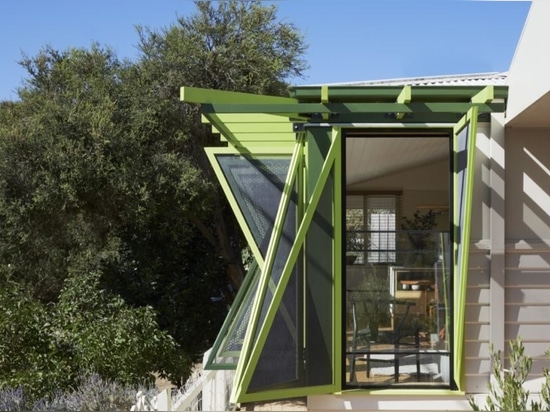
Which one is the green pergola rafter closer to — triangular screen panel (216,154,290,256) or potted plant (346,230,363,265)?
triangular screen panel (216,154,290,256)

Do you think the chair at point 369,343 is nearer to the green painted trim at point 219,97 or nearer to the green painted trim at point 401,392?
the green painted trim at point 401,392

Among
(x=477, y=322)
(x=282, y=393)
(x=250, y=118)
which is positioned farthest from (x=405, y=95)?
(x=282, y=393)

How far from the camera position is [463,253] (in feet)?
Result: 23.1

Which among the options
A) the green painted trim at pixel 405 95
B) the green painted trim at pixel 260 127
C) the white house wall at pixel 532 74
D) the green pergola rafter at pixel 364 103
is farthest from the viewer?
the green painted trim at pixel 260 127

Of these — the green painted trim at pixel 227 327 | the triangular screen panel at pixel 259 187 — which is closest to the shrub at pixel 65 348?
the green painted trim at pixel 227 327

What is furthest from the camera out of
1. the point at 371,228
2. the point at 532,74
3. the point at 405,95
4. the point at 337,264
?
the point at 371,228

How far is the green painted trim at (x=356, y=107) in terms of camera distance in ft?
23.5

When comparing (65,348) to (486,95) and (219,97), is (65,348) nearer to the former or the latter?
(219,97)

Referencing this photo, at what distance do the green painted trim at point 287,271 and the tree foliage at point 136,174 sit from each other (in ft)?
23.0

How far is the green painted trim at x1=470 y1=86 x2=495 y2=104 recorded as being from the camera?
6.94 m

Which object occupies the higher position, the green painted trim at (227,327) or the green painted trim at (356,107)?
the green painted trim at (356,107)

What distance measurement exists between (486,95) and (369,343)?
244 cm

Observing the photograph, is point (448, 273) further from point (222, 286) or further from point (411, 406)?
point (222, 286)

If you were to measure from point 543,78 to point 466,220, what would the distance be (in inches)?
55.6
